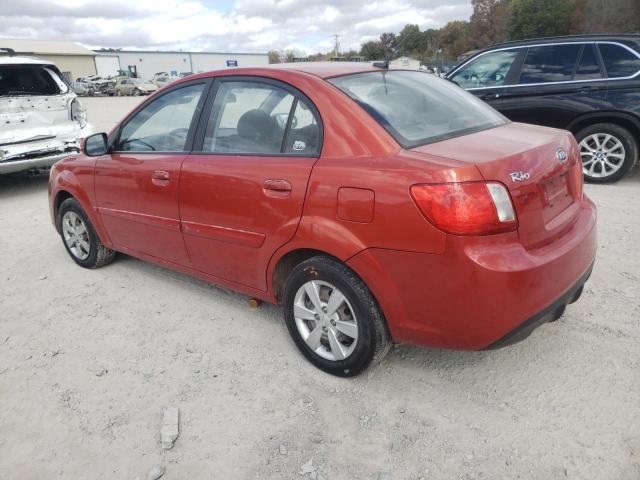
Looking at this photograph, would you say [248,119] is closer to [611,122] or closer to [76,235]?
[76,235]

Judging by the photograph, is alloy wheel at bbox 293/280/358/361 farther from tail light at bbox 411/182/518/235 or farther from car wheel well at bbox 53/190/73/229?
car wheel well at bbox 53/190/73/229

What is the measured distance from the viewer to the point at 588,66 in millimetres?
6242

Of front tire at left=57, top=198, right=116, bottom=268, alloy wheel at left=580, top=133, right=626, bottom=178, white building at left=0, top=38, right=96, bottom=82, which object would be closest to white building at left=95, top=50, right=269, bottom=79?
white building at left=0, top=38, right=96, bottom=82

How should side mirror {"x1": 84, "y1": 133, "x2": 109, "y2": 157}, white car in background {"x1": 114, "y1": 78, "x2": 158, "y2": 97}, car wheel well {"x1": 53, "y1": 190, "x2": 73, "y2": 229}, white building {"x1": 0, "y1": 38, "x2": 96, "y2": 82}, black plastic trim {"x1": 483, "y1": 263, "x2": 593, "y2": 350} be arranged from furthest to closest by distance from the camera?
white building {"x1": 0, "y1": 38, "x2": 96, "y2": 82} < white car in background {"x1": 114, "y1": 78, "x2": 158, "y2": 97} < car wheel well {"x1": 53, "y1": 190, "x2": 73, "y2": 229} < side mirror {"x1": 84, "y1": 133, "x2": 109, "y2": 157} < black plastic trim {"x1": 483, "y1": 263, "x2": 593, "y2": 350}

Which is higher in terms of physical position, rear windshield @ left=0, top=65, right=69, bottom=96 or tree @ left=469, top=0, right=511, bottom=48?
tree @ left=469, top=0, right=511, bottom=48

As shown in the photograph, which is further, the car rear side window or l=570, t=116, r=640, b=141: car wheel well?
l=570, t=116, r=640, b=141: car wheel well

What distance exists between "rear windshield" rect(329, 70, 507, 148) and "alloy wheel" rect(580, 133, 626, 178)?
12.3ft

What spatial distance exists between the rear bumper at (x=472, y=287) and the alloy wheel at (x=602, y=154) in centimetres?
447

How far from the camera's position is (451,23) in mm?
102000

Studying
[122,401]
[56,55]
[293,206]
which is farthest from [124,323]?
[56,55]

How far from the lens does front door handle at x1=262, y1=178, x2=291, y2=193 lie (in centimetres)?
265

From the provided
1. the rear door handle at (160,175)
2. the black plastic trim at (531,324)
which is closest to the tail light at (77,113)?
the rear door handle at (160,175)

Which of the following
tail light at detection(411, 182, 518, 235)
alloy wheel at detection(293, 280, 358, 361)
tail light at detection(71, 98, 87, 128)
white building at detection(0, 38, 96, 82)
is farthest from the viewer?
white building at detection(0, 38, 96, 82)

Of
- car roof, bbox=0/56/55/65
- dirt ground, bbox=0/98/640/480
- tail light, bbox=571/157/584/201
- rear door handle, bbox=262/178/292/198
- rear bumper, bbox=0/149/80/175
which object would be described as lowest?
dirt ground, bbox=0/98/640/480
